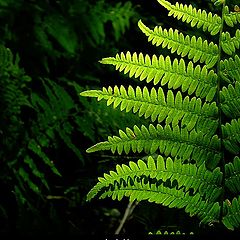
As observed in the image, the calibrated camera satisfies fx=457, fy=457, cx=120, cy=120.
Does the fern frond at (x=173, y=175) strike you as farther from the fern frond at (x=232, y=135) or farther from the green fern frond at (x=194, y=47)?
the green fern frond at (x=194, y=47)

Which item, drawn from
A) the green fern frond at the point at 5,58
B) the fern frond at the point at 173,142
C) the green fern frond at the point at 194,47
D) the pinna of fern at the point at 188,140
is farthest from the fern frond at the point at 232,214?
the green fern frond at the point at 5,58

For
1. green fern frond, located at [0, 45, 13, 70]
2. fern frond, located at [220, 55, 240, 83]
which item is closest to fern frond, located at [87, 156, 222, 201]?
fern frond, located at [220, 55, 240, 83]

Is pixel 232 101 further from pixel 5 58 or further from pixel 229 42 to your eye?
pixel 5 58

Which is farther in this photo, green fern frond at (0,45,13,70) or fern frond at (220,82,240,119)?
green fern frond at (0,45,13,70)

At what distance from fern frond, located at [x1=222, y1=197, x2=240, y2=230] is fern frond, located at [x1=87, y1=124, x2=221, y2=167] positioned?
104 mm

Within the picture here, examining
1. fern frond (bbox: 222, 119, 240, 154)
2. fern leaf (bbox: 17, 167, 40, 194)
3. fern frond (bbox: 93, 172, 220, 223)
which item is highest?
fern frond (bbox: 222, 119, 240, 154)

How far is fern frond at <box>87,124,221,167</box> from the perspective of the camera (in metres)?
1.15

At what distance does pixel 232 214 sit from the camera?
1.14 meters

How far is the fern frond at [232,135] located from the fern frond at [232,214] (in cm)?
13

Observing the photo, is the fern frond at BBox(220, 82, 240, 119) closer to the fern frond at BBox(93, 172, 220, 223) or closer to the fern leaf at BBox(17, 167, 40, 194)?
the fern frond at BBox(93, 172, 220, 223)

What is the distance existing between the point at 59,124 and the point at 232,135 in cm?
119

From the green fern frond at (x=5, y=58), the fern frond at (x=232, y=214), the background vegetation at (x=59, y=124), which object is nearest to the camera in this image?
the fern frond at (x=232, y=214)

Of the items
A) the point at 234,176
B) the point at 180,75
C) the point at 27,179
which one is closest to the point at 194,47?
the point at 180,75

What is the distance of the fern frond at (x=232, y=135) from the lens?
1.15 meters
